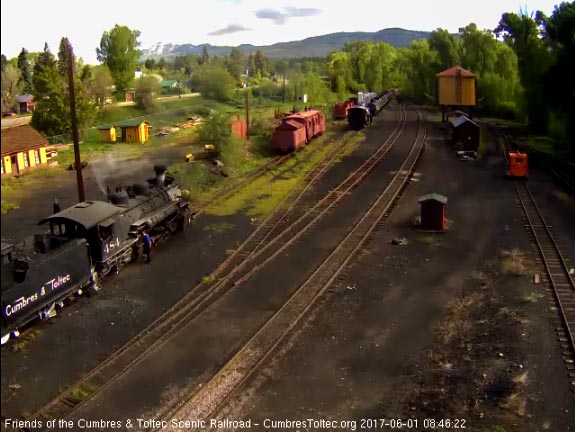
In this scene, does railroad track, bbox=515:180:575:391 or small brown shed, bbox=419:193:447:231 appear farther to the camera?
small brown shed, bbox=419:193:447:231

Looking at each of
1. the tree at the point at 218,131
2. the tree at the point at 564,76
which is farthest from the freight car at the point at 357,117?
the tree at the point at 564,76

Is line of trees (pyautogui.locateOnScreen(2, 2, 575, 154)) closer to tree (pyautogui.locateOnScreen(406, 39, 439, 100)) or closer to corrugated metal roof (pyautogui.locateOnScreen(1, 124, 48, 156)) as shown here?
tree (pyautogui.locateOnScreen(406, 39, 439, 100))

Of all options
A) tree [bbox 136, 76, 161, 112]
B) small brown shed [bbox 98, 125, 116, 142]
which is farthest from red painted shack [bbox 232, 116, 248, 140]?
tree [bbox 136, 76, 161, 112]

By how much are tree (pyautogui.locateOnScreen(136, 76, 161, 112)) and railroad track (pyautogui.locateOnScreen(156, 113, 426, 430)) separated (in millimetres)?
56437

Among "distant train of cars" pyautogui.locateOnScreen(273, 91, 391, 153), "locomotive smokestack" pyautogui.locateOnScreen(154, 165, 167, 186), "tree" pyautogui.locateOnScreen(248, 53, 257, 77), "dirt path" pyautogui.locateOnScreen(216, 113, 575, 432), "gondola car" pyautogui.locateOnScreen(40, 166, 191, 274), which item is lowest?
"dirt path" pyautogui.locateOnScreen(216, 113, 575, 432)

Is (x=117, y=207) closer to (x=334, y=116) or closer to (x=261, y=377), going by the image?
(x=261, y=377)

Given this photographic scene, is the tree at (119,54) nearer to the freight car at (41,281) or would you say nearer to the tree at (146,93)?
the tree at (146,93)

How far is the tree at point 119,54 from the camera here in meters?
79.1

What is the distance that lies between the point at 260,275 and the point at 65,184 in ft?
64.0

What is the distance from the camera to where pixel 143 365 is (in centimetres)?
1162

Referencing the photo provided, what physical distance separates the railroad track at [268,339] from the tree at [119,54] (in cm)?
6665

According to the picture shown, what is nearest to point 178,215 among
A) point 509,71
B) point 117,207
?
point 117,207

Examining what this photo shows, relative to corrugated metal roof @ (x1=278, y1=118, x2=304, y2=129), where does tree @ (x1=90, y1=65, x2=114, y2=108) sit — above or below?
above

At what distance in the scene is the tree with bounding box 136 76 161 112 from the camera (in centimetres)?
7238
